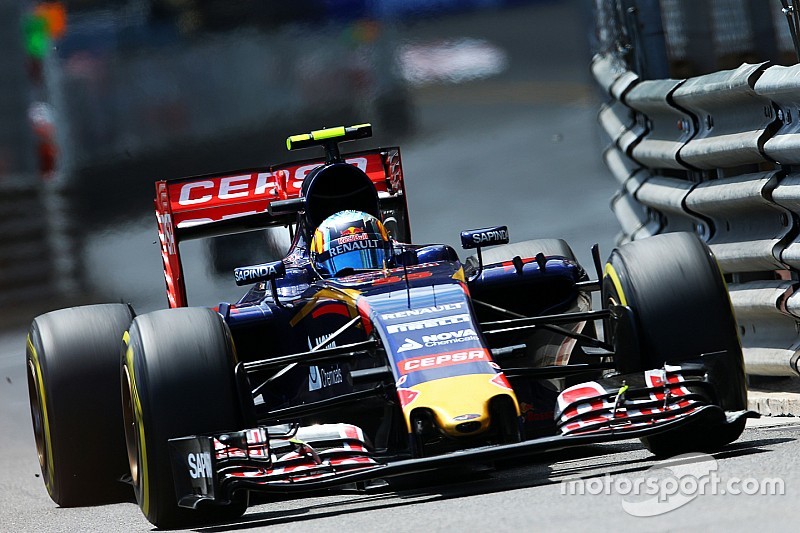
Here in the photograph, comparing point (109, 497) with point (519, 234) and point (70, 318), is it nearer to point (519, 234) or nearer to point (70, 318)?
point (70, 318)

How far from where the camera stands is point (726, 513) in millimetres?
4766

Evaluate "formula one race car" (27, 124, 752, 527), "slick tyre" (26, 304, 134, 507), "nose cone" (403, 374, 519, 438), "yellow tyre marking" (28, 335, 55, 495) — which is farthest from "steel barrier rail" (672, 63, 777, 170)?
"yellow tyre marking" (28, 335, 55, 495)

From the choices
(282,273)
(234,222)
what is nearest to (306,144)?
(234,222)

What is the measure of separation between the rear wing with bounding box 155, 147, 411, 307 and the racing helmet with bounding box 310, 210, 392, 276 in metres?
1.34

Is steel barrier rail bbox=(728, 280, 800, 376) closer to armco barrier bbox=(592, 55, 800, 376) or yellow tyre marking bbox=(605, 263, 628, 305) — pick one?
armco barrier bbox=(592, 55, 800, 376)

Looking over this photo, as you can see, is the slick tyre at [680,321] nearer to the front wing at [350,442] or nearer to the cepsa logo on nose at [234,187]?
the front wing at [350,442]

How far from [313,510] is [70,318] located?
2.31 metres

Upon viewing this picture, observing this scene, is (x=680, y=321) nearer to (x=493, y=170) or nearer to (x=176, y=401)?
(x=176, y=401)

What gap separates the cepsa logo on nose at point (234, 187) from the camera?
31.8 feet

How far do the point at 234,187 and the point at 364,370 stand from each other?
11.2 feet

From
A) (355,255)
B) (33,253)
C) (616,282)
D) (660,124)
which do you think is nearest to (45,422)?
(355,255)

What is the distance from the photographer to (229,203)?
9688mm

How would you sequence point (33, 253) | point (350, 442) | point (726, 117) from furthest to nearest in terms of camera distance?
point (33, 253) < point (726, 117) < point (350, 442)

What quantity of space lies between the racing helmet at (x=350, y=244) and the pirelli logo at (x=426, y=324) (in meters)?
1.33
